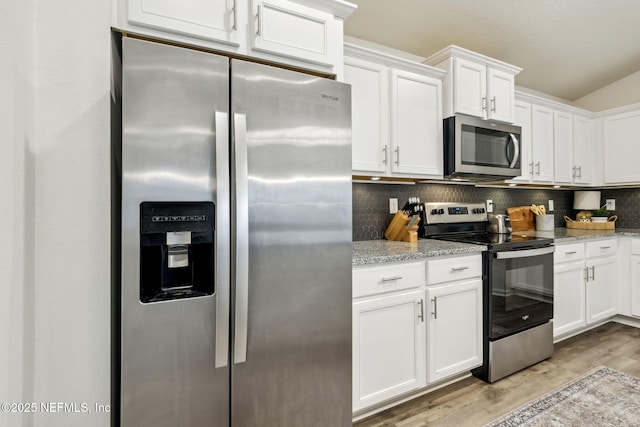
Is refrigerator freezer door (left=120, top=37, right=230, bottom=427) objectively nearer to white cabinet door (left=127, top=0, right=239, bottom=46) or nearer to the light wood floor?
white cabinet door (left=127, top=0, right=239, bottom=46)

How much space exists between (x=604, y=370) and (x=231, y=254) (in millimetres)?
2839

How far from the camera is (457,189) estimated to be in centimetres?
300

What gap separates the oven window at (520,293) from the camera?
86.0 inches

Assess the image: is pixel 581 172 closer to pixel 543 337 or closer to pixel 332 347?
pixel 543 337

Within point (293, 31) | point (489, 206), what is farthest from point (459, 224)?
point (293, 31)

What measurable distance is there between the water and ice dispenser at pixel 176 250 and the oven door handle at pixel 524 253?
1.85 metres

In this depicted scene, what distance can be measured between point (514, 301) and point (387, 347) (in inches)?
42.4

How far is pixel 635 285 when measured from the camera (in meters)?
3.19

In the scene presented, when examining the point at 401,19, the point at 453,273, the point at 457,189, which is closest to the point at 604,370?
the point at 453,273

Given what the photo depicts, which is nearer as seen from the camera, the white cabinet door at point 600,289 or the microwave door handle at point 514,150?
the microwave door handle at point 514,150

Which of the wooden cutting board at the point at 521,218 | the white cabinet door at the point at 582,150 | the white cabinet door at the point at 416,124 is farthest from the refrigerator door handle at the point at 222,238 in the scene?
the white cabinet door at the point at 582,150

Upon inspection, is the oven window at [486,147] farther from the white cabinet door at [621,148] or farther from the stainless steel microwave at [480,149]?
the white cabinet door at [621,148]

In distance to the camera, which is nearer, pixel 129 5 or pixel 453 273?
pixel 129 5

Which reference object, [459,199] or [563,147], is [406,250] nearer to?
[459,199]
